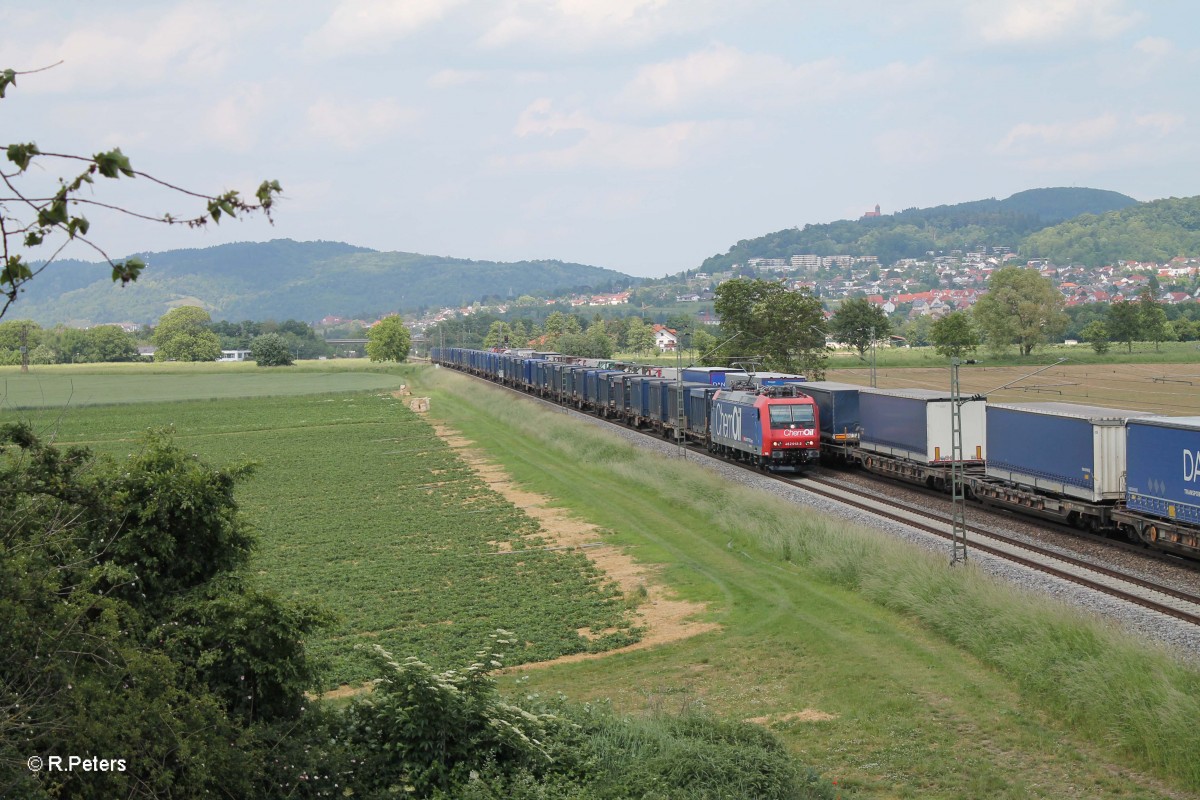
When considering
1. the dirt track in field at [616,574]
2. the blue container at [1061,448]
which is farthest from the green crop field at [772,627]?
the blue container at [1061,448]

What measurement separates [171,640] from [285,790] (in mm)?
2014

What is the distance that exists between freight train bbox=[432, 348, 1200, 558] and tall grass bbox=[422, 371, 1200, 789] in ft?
11.5

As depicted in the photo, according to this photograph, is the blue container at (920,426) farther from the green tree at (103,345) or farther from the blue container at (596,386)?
the green tree at (103,345)

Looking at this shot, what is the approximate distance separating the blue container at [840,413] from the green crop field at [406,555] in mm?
14309

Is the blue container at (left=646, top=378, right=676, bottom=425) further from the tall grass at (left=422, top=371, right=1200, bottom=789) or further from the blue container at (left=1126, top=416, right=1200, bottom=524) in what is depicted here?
the blue container at (left=1126, top=416, right=1200, bottom=524)

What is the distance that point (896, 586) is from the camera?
2317 centimetres

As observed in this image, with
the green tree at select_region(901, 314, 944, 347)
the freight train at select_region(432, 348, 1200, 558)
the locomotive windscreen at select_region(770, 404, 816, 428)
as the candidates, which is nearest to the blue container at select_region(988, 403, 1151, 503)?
the freight train at select_region(432, 348, 1200, 558)

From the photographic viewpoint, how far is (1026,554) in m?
27.1

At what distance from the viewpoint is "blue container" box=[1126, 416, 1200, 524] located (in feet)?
79.8

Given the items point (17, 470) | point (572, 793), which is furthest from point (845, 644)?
point (17, 470)

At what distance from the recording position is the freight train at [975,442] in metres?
25.7

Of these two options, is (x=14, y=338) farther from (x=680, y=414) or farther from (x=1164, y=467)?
(x=1164, y=467)

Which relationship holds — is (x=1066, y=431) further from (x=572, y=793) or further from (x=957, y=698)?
(x=572, y=793)

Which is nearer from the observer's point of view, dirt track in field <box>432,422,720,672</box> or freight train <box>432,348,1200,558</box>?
dirt track in field <box>432,422,720,672</box>
